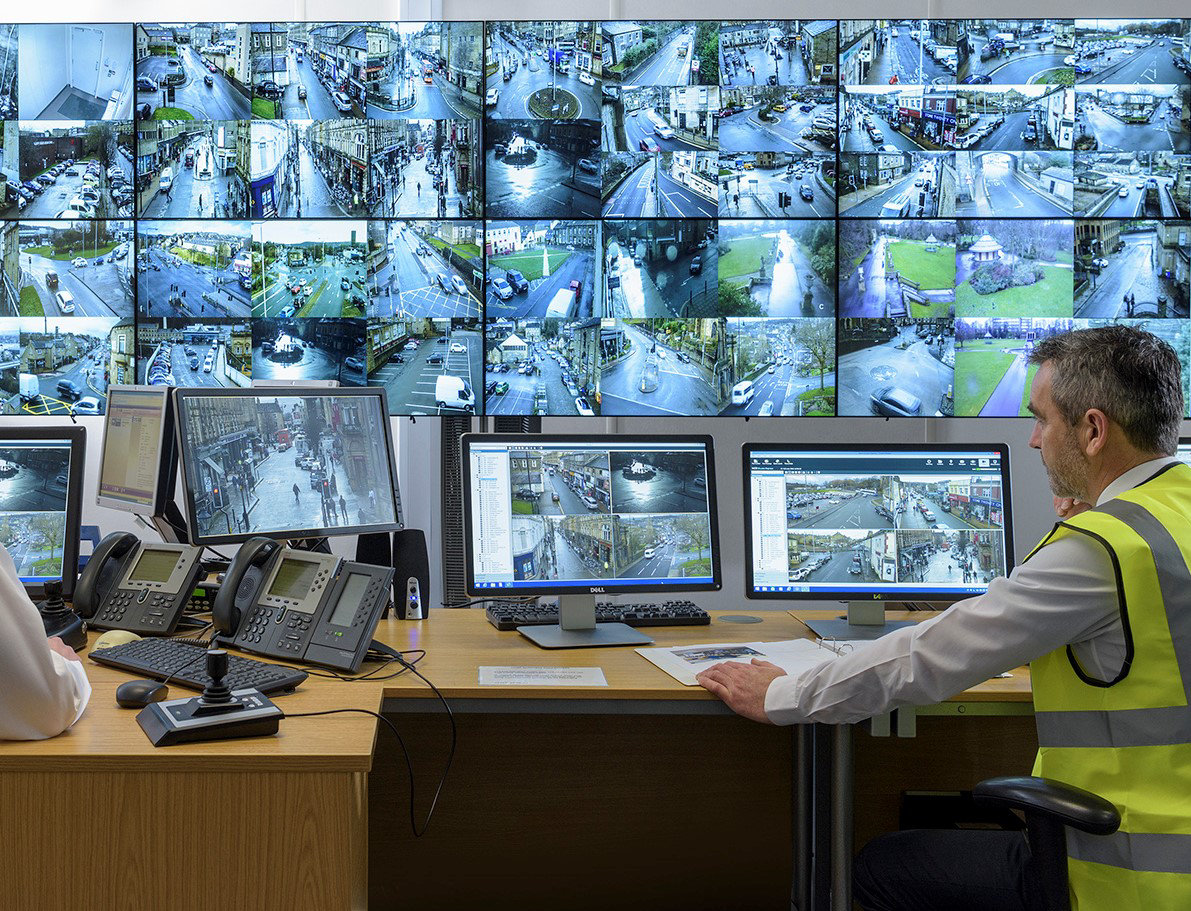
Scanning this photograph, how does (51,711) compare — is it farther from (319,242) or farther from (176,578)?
(319,242)

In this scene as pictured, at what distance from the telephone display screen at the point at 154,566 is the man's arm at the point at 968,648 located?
3.91ft

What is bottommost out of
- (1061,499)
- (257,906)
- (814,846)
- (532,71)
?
(814,846)

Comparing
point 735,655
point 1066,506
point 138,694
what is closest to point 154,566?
point 138,694

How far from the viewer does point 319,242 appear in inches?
118

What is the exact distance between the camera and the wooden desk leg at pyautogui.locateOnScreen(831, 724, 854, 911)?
72.4 inches

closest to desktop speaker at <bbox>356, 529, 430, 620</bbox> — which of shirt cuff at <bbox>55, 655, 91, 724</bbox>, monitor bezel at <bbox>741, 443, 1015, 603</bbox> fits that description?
monitor bezel at <bbox>741, 443, 1015, 603</bbox>

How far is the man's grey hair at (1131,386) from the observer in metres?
1.51

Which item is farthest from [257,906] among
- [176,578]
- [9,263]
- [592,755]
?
[9,263]

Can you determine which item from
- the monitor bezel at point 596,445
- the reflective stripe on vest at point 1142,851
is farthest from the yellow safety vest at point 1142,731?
the monitor bezel at point 596,445

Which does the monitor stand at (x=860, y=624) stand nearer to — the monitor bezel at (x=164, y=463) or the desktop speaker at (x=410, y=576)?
the desktop speaker at (x=410, y=576)

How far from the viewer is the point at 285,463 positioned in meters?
2.23

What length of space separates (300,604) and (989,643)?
1.22 m

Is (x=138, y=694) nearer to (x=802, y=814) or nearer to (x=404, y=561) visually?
(x=404, y=561)

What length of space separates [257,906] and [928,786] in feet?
5.08
